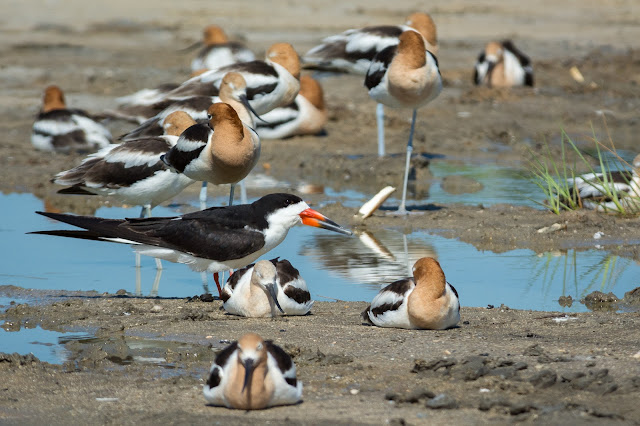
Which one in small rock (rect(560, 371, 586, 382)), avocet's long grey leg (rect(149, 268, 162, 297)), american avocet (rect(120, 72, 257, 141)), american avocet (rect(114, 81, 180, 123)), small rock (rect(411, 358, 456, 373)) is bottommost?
avocet's long grey leg (rect(149, 268, 162, 297))

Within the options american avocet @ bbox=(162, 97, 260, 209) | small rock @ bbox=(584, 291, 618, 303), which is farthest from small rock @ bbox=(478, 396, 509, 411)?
american avocet @ bbox=(162, 97, 260, 209)

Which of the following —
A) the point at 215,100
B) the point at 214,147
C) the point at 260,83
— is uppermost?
the point at 260,83

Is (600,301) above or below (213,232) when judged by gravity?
below

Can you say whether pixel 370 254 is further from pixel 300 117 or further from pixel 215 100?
pixel 300 117

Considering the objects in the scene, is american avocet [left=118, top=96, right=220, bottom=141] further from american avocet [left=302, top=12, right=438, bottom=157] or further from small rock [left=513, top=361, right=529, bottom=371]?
small rock [left=513, top=361, right=529, bottom=371]

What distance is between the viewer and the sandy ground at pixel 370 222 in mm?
5090

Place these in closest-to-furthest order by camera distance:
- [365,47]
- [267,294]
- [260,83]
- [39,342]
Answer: [39,342], [267,294], [260,83], [365,47]

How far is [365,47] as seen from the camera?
531 inches

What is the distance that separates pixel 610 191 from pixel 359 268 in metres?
2.98

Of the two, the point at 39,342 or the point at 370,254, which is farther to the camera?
the point at 370,254

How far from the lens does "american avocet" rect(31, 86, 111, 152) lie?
14.0 metres

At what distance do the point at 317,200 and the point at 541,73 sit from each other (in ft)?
33.3

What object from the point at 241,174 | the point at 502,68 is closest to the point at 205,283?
the point at 241,174

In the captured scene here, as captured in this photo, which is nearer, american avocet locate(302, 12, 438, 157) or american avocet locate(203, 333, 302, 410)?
american avocet locate(203, 333, 302, 410)
